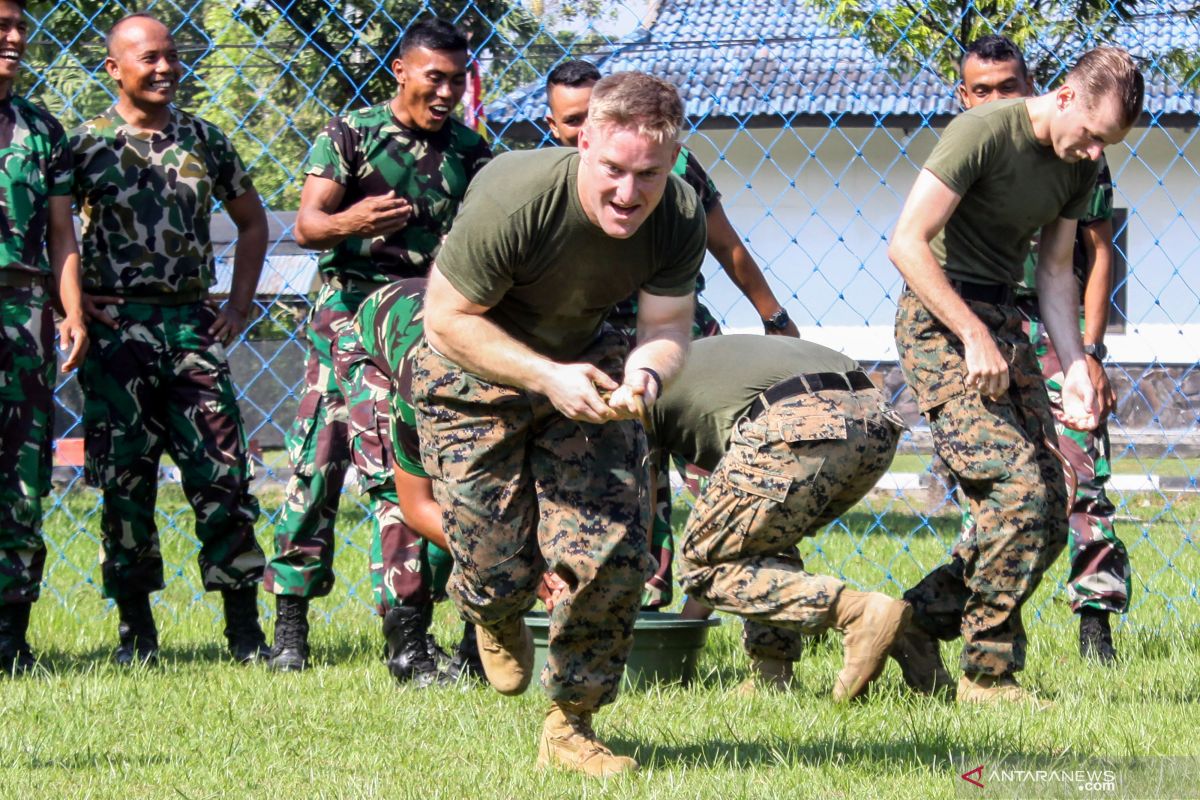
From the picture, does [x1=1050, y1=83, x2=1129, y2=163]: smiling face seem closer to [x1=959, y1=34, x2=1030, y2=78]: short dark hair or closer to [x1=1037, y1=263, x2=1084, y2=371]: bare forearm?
[x1=1037, y1=263, x2=1084, y2=371]: bare forearm

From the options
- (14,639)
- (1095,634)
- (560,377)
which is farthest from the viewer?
(1095,634)

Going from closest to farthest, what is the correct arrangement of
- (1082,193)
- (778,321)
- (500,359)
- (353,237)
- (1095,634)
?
(500,359) → (1082,193) → (353,237) → (1095,634) → (778,321)

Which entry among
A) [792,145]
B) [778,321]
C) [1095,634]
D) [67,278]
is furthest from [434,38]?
[792,145]

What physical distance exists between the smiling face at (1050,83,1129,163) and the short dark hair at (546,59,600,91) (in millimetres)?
1848

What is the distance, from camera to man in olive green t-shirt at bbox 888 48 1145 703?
14.5 ft

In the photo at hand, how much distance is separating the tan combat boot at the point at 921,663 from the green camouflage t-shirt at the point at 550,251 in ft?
5.25

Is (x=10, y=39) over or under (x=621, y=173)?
under

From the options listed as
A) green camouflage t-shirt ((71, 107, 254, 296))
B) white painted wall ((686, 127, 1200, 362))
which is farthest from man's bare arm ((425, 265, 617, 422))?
white painted wall ((686, 127, 1200, 362))

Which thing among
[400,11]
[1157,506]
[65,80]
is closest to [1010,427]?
[400,11]

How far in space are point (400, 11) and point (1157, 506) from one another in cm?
650

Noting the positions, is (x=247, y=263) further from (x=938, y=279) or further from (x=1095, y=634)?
(x=1095, y=634)

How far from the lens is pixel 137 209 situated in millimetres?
5410

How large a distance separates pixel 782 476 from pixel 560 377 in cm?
113

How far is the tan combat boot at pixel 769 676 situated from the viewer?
4789 mm
